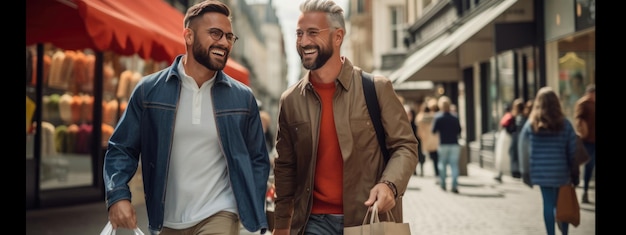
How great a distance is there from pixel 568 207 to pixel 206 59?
15.6 feet

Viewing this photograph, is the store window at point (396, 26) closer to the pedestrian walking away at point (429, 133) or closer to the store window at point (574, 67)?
the pedestrian walking away at point (429, 133)

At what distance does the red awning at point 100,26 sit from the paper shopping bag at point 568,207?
176 inches

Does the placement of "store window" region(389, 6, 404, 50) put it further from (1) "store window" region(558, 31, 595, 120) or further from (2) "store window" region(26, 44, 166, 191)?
(2) "store window" region(26, 44, 166, 191)

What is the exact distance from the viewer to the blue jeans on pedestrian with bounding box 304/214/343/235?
368 cm

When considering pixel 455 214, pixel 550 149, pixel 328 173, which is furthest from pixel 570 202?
pixel 328 173

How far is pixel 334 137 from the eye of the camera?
3.70 meters

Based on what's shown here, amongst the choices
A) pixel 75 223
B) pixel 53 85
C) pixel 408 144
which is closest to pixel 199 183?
pixel 408 144

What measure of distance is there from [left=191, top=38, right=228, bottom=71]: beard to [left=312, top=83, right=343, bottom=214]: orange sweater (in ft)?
1.90

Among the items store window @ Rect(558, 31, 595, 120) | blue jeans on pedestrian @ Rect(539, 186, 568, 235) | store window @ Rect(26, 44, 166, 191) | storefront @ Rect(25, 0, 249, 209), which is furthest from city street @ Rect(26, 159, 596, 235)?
store window @ Rect(558, 31, 595, 120)

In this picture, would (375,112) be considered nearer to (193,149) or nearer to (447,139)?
(193,149)

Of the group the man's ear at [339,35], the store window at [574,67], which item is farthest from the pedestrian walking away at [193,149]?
the store window at [574,67]

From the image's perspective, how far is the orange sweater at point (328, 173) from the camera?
3.69 m
